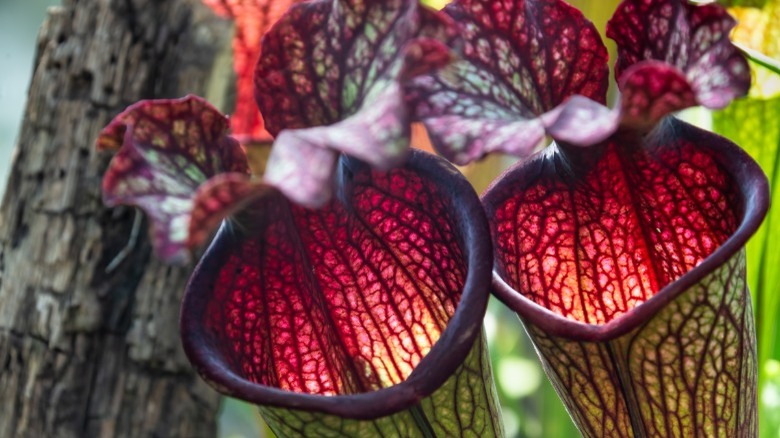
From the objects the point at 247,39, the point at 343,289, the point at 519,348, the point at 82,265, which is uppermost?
the point at 247,39

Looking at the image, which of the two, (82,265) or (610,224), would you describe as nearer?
(610,224)

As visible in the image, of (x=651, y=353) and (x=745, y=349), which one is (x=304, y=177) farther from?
(x=745, y=349)

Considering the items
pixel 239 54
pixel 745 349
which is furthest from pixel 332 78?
pixel 239 54

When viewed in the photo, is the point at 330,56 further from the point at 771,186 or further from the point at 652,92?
the point at 771,186

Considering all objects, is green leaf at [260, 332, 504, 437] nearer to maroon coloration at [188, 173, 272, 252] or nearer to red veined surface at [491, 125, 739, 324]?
red veined surface at [491, 125, 739, 324]

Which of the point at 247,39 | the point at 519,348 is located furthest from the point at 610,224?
the point at 519,348

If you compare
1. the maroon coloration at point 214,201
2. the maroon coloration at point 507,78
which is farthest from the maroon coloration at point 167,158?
the maroon coloration at point 507,78
